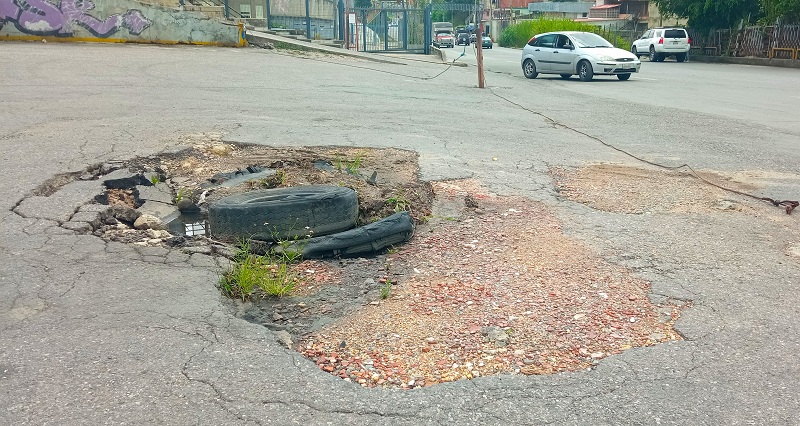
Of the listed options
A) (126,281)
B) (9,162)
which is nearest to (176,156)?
(9,162)

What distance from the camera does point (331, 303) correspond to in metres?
4.34

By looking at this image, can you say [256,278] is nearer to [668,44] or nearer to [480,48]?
[480,48]

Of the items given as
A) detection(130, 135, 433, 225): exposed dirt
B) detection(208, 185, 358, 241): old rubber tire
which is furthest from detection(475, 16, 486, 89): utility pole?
detection(208, 185, 358, 241): old rubber tire

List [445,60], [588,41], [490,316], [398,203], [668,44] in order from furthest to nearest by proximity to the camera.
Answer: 1. [668,44]
2. [445,60]
3. [588,41]
4. [398,203]
5. [490,316]

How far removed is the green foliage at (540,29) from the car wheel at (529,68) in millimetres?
25918

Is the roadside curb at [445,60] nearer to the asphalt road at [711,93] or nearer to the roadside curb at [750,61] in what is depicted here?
the asphalt road at [711,93]

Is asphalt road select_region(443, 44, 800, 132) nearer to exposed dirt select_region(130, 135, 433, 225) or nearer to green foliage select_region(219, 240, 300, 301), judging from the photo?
exposed dirt select_region(130, 135, 433, 225)

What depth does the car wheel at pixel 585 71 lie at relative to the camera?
21.4 m

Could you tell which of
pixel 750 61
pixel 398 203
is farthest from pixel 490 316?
pixel 750 61

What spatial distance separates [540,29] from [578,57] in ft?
141

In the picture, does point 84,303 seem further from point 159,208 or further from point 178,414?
point 159,208

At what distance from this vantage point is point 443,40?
189 feet

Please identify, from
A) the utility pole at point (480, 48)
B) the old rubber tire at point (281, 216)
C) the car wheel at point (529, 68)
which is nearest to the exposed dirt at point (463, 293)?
the old rubber tire at point (281, 216)

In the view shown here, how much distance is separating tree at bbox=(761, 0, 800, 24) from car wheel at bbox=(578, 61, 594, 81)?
18327mm
